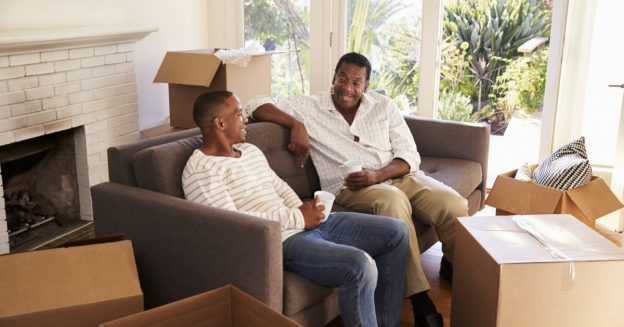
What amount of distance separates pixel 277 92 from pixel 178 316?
9.50 ft

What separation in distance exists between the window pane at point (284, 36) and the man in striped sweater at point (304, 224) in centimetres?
209

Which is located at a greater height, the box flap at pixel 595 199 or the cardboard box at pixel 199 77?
the cardboard box at pixel 199 77

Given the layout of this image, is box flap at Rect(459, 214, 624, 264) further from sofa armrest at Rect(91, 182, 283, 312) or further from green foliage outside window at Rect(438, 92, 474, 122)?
green foliage outside window at Rect(438, 92, 474, 122)

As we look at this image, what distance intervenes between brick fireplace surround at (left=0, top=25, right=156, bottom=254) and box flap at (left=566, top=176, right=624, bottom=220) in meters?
2.40

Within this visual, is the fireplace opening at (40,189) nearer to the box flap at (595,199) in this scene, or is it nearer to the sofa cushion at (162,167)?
the sofa cushion at (162,167)

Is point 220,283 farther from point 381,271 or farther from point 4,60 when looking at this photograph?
point 4,60

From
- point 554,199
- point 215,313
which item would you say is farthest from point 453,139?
point 215,313

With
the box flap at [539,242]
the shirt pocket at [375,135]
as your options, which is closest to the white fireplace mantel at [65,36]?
the shirt pocket at [375,135]

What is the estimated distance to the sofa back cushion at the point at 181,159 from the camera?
7.55 feet

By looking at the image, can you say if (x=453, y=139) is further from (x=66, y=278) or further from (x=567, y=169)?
(x=66, y=278)

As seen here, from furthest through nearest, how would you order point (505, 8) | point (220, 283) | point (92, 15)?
point (505, 8) < point (92, 15) < point (220, 283)

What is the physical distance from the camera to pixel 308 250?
85.9 inches

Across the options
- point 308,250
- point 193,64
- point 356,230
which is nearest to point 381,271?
point 356,230

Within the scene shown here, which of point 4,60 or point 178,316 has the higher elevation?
point 4,60
